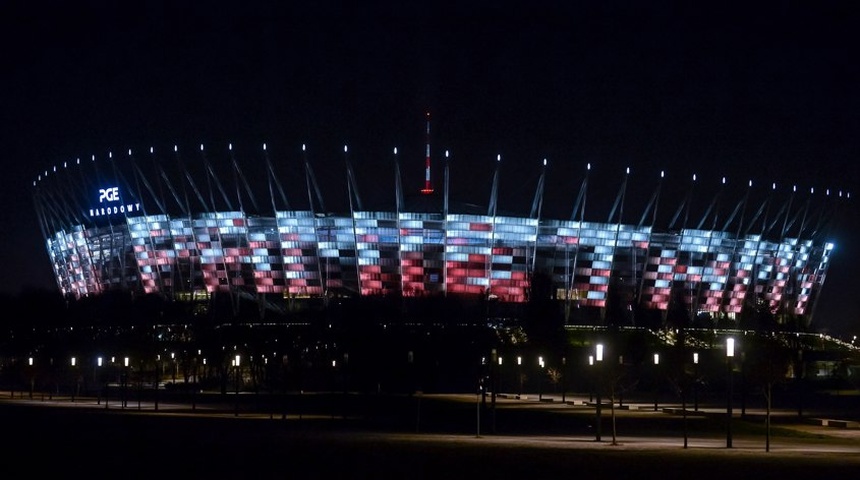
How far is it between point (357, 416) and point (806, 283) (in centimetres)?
13668

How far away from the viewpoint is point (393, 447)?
1336 inches

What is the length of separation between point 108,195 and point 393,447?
5208 inches

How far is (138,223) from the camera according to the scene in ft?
513

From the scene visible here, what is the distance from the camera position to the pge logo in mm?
157500

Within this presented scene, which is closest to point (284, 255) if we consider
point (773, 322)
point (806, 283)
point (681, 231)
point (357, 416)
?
point (681, 231)

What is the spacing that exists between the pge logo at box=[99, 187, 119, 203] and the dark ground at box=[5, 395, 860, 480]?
340ft

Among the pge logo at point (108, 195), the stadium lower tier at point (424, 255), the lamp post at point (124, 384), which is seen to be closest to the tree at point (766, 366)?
the lamp post at point (124, 384)

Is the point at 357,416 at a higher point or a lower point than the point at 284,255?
lower

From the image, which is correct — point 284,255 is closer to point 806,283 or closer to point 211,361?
point 211,361

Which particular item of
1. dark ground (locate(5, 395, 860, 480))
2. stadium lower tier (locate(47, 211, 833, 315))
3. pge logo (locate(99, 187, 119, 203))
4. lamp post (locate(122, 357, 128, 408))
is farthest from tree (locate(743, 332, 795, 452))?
pge logo (locate(99, 187, 119, 203))

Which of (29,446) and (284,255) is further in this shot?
(284,255)

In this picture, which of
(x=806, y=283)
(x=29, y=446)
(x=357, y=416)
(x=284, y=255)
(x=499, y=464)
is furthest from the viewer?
A: (x=806, y=283)

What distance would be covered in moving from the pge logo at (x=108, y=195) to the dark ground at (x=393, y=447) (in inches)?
4079

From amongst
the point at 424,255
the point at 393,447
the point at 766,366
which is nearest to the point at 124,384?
the point at 766,366
